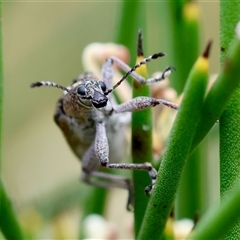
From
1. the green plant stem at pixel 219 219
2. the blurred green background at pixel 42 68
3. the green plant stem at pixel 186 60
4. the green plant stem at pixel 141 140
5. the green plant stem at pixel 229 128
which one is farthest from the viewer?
the blurred green background at pixel 42 68

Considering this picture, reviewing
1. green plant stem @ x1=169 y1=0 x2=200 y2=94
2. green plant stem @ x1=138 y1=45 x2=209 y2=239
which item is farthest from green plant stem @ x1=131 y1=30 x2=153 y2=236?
green plant stem @ x1=169 y1=0 x2=200 y2=94

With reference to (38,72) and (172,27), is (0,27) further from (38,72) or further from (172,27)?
(38,72)

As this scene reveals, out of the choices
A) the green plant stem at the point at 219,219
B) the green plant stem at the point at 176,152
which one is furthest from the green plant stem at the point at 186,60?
the green plant stem at the point at 219,219

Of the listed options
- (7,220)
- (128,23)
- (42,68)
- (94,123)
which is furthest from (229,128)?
(42,68)

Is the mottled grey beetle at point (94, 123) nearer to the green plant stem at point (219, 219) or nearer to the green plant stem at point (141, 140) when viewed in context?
the green plant stem at point (141, 140)

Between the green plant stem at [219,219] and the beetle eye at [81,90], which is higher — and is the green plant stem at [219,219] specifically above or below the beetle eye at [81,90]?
below

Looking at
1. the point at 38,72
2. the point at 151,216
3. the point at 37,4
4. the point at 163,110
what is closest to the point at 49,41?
the point at 38,72
